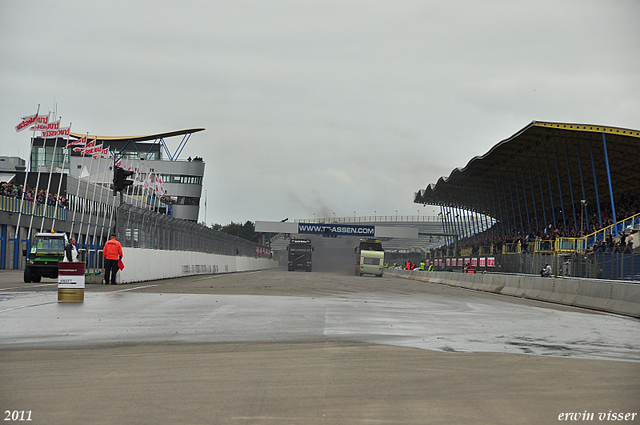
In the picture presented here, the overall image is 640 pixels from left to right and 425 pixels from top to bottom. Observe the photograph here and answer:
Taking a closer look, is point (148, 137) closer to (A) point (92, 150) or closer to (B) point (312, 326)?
(A) point (92, 150)

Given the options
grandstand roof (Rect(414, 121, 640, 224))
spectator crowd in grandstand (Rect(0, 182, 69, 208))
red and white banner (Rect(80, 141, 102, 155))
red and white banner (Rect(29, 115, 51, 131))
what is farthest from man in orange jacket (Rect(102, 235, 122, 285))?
red and white banner (Rect(80, 141, 102, 155))

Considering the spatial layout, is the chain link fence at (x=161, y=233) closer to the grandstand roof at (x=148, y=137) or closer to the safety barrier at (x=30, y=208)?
the safety barrier at (x=30, y=208)

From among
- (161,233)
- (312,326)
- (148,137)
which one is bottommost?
(312,326)

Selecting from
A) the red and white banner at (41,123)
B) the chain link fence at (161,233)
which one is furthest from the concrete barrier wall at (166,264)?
the red and white banner at (41,123)

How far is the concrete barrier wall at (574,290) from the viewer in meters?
18.5

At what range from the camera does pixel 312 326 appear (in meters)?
12.1

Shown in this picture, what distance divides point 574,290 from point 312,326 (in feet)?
42.1

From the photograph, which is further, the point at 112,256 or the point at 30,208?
the point at 30,208

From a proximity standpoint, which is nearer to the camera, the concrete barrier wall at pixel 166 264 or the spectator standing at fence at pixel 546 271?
the concrete barrier wall at pixel 166 264

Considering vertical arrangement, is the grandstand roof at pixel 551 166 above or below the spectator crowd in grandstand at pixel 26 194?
above

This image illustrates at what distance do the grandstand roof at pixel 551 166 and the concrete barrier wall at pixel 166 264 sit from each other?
2132cm

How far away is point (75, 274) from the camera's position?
1666 centimetres

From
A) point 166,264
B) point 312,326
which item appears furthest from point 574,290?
point 166,264

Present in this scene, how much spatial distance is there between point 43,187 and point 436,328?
206ft
